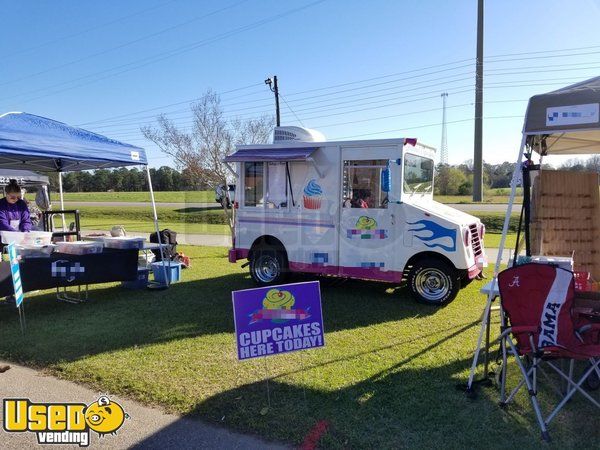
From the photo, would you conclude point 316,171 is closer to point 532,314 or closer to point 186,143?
point 532,314

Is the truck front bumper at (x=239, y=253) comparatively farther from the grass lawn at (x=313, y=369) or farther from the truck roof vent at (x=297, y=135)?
the truck roof vent at (x=297, y=135)

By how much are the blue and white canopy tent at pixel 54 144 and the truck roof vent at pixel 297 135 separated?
2.30 metres

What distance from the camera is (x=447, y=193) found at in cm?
3662

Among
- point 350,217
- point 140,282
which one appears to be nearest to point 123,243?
point 140,282

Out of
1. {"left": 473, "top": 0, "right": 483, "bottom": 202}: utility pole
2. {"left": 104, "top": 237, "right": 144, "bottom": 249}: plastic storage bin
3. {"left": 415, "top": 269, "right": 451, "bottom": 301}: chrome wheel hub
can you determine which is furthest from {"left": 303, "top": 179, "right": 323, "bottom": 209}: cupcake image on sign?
{"left": 473, "top": 0, "right": 483, "bottom": 202}: utility pole

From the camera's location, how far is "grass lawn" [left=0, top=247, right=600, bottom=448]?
3.21 m

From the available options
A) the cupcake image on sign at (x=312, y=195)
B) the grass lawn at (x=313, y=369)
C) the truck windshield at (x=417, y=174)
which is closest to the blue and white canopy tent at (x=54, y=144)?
the grass lawn at (x=313, y=369)

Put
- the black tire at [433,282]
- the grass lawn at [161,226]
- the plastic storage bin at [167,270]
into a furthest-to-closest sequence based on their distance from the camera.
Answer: the grass lawn at [161,226]
the plastic storage bin at [167,270]
the black tire at [433,282]

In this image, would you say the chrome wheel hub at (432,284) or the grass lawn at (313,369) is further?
the chrome wheel hub at (432,284)

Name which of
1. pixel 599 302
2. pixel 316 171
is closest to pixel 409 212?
pixel 316 171

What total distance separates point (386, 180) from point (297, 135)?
1841 millimetres

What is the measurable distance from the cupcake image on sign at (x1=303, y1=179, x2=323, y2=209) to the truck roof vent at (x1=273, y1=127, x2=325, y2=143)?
2.58ft

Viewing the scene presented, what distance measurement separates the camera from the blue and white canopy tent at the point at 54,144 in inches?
225

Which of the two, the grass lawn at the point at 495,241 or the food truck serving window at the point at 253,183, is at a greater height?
the food truck serving window at the point at 253,183
